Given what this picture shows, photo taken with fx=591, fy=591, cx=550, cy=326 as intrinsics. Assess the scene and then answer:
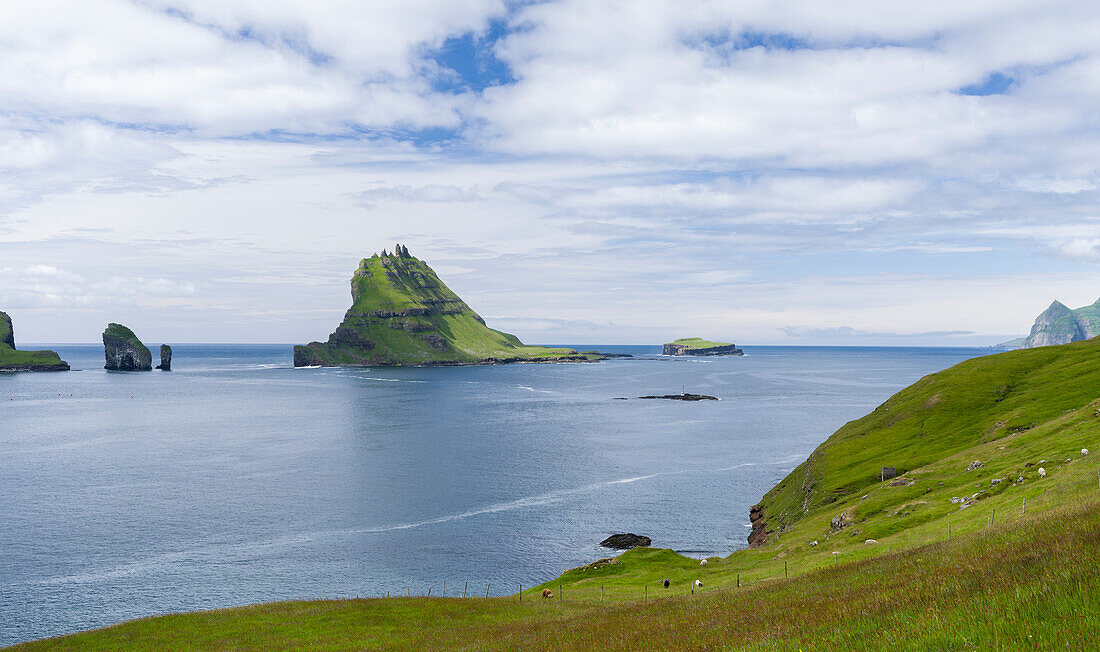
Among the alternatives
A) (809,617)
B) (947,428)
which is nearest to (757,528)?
(947,428)

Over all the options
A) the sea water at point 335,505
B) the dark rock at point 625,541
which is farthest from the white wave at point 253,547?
the dark rock at point 625,541

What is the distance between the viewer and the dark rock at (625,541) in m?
75.6

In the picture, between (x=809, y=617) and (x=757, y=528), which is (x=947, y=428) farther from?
(x=809, y=617)

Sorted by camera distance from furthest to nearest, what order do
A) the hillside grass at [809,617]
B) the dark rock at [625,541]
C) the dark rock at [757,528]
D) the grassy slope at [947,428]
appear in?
the dark rock at [625,541], the dark rock at [757,528], the grassy slope at [947,428], the hillside grass at [809,617]

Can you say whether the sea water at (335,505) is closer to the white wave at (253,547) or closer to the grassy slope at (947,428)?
the white wave at (253,547)

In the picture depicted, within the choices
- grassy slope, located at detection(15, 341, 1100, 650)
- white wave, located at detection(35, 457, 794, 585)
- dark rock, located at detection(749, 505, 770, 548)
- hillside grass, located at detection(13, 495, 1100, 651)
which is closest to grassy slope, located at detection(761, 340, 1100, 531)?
grassy slope, located at detection(15, 341, 1100, 650)

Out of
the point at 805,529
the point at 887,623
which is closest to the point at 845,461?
the point at 805,529

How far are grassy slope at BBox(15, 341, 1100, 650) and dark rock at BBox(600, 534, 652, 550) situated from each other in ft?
18.7

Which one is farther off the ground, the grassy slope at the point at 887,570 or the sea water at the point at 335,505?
the grassy slope at the point at 887,570

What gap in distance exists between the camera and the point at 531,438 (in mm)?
147875

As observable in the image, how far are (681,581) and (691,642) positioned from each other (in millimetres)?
43001

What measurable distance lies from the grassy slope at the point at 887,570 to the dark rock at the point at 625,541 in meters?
5.70

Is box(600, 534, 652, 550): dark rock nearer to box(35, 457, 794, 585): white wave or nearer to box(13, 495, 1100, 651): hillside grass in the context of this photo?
box(35, 457, 794, 585): white wave

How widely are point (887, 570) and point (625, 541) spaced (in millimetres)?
55783
